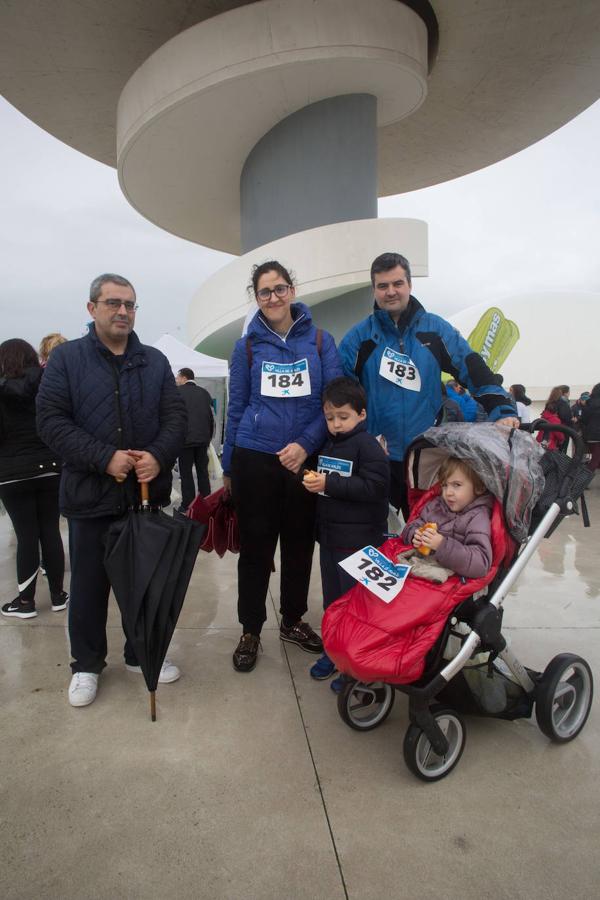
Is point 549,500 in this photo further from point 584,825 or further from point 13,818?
point 13,818

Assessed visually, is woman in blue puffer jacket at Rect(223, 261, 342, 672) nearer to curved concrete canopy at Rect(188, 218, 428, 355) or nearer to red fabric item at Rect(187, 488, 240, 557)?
red fabric item at Rect(187, 488, 240, 557)

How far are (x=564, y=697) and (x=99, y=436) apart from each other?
2207 mm

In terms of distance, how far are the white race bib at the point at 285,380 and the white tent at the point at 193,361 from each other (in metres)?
6.71

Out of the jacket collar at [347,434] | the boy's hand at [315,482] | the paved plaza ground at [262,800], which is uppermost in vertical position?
the jacket collar at [347,434]

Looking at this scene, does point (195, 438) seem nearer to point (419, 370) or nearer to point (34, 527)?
point (34, 527)

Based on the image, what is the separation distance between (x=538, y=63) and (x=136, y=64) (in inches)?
247

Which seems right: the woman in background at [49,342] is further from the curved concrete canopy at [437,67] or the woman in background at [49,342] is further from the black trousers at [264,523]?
the curved concrete canopy at [437,67]

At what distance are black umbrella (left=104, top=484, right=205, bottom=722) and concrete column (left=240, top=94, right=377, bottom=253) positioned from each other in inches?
264

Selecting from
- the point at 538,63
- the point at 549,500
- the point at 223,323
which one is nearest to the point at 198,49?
the point at 223,323

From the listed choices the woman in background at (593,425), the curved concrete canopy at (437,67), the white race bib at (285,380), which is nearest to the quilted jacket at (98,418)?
the white race bib at (285,380)

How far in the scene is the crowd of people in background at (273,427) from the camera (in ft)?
7.43

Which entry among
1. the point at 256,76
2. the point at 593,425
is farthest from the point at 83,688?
the point at 593,425

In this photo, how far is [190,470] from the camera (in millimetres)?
6441

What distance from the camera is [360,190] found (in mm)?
7793
